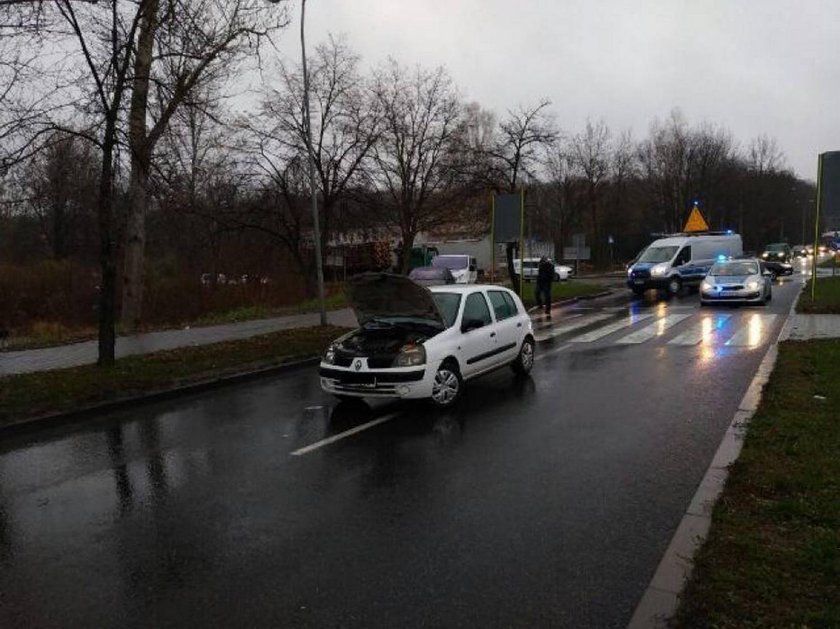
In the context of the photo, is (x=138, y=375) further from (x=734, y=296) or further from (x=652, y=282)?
(x=652, y=282)

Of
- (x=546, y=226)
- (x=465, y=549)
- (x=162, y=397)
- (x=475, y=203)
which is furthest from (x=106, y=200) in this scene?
(x=546, y=226)

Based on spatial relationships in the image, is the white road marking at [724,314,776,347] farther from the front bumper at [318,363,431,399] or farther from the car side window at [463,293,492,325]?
the front bumper at [318,363,431,399]

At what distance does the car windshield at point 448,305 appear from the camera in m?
9.29

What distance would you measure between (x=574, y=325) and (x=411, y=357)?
11.1 meters

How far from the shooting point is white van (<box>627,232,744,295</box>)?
28.8m

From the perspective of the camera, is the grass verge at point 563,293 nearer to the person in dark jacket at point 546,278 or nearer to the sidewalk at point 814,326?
the person in dark jacket at point 546,278

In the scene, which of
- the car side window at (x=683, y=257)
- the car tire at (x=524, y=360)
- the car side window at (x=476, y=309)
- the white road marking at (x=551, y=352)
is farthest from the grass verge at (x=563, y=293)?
the car side window at (x=476, y=309)

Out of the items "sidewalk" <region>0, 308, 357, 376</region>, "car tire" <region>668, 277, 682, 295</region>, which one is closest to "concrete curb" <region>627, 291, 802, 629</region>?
"sidewalk" <region>0, 308, 357, 376</region>

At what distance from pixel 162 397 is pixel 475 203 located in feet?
91.7

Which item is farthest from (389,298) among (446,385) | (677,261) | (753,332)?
(677,261)

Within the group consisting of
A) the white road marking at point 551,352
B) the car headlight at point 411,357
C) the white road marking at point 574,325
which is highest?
the car headlight at point 411,357

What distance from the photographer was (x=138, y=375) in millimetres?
10633

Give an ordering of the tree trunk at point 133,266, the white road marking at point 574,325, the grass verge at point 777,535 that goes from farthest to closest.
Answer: the tree trunk at point 133,266, the white road marking at point 574,325, the grass verge at point 777,535

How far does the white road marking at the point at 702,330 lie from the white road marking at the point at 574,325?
2.74 metres
